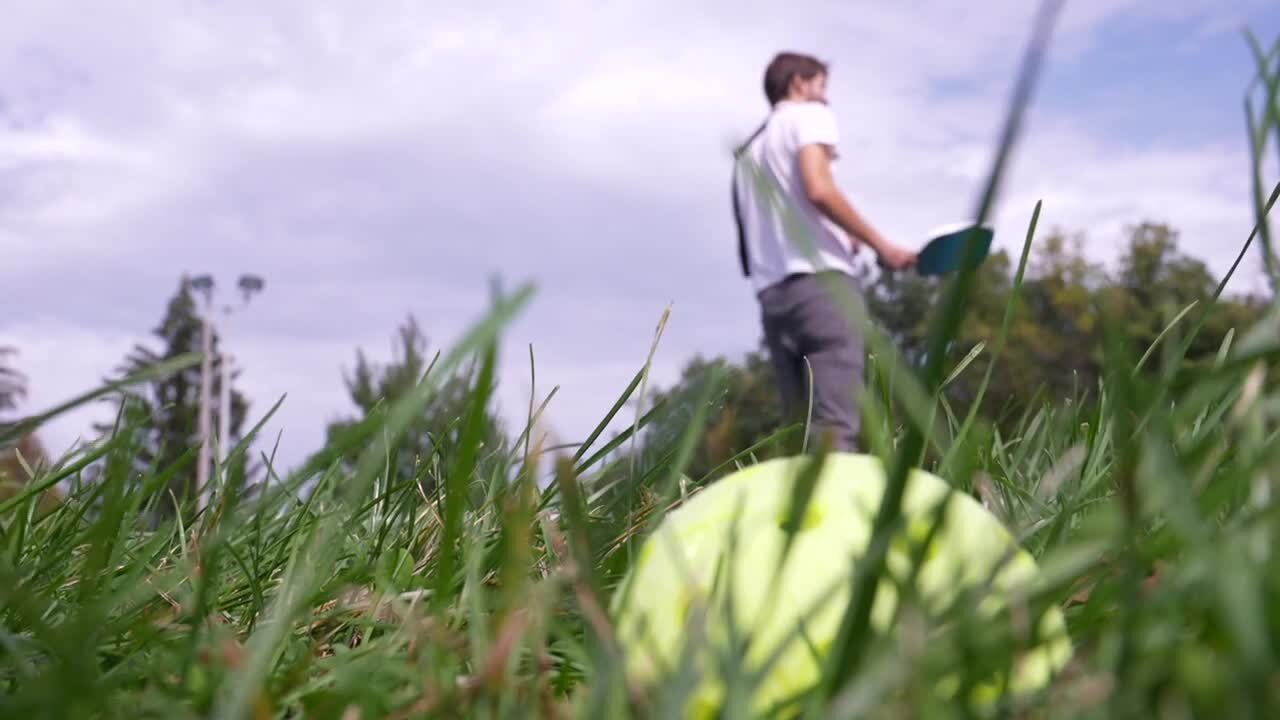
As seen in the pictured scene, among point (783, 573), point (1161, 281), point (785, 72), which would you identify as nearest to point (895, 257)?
point (785, 72)

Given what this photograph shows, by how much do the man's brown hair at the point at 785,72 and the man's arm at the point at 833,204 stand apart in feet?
2.20

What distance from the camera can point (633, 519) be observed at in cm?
162

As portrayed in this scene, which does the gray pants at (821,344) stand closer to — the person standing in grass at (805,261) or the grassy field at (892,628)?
the person standing in grass at (805,261)

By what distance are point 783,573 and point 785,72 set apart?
553 centimetres

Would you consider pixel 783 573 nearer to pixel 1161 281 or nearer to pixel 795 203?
pixel 795 203

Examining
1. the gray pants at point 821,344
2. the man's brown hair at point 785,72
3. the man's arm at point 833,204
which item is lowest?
the gray pants at point 821,344

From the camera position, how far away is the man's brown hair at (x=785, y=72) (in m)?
6.09

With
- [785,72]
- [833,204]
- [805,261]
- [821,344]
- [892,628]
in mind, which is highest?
[785,72]

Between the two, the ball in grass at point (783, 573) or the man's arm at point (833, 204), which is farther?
the man's arm at point (833, 204)

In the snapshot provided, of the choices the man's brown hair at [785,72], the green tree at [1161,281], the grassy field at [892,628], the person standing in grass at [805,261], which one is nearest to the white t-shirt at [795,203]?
the person standing in grass at [805,261]

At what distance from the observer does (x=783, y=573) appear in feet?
2.93

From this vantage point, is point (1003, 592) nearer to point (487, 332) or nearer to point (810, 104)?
point (487, 332)

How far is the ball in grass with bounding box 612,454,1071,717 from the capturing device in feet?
2.67

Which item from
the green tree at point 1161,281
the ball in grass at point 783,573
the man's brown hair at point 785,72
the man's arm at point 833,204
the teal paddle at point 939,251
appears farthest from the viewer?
the green tree at point 1161,281
